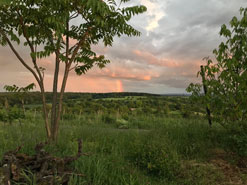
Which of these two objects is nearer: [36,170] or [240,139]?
[36,170]

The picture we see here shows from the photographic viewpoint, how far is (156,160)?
495 cm

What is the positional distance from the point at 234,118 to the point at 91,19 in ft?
17.0

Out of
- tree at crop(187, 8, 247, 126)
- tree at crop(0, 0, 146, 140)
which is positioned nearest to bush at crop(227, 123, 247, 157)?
tree at crop(187, 8, 247, 126)

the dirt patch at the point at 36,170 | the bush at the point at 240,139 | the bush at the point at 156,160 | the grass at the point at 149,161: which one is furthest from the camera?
the bush at the point at 240,139

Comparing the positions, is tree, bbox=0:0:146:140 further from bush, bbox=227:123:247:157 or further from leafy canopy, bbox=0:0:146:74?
bush, bbox=227:123:247:157

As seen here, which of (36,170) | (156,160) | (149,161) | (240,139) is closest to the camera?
(36,170)

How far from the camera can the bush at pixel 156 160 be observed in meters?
4.88

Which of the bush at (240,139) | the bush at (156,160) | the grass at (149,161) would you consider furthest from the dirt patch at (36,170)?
the bush at (240,139)

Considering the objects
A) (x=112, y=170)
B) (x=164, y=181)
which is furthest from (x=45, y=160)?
(x=164, y=181)

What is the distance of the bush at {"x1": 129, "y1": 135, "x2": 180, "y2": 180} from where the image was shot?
488cm

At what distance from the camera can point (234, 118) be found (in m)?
5.86

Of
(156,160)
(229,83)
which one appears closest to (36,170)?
(156,160)

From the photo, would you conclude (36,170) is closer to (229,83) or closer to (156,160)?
(156,160)

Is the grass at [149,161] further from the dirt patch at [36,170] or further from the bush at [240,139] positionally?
the bush at [240,139]
